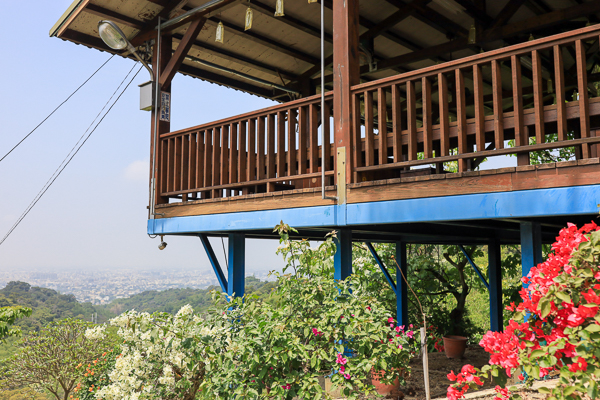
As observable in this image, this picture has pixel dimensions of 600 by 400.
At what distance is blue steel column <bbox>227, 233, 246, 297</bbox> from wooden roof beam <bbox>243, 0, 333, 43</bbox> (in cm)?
269

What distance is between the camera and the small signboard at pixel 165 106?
5789mm

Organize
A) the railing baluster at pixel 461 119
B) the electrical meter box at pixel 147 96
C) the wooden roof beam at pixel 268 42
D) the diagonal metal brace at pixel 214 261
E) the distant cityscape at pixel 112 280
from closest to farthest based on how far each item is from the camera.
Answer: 1. the railing baluster at pixel 461 119
2. the diagonal metal brace at pixel 214 261
3. the electrical meter box at pixel 147 96
4. the wooden roof beam at pixel 268 42
5. the distant cityscape at pixel 112 280

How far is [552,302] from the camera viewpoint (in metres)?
1.78

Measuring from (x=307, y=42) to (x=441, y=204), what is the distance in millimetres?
4434

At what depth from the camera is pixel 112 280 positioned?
135 metres

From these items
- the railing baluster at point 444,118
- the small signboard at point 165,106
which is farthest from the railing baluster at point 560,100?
the small signboard at point 165,106

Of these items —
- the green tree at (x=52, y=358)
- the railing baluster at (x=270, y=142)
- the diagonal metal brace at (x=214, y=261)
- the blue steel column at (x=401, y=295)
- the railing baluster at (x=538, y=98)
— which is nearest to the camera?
the railing baluster at (x=538, y=98)

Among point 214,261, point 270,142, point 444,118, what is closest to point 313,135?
point 270,142

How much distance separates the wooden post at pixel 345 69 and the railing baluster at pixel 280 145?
2.06 ft

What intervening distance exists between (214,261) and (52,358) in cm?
704

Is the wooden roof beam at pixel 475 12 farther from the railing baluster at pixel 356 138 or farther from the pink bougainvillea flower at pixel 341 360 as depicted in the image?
the pink bougainvillea flower at pixel 341 360

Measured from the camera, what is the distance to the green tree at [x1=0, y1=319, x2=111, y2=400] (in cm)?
1038

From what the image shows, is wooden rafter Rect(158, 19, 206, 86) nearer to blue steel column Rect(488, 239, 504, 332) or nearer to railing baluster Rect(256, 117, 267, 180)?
railing baluster Rect(256, 117, 267, 180)

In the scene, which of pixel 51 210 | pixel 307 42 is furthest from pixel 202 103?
pixel 307 42
